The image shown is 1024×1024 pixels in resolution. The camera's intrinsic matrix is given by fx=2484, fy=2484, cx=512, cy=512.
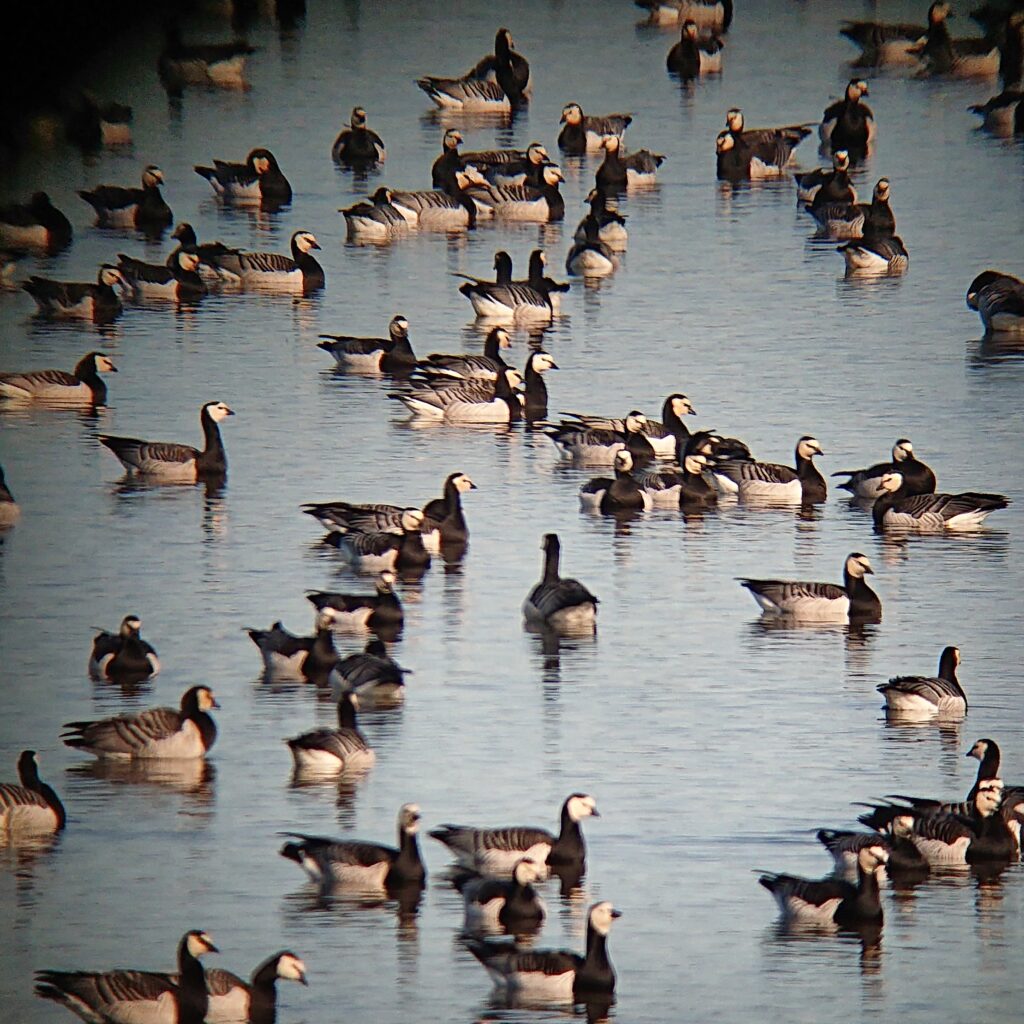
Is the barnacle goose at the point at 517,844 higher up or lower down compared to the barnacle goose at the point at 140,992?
higher up

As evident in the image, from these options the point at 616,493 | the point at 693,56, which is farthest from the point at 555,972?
the point at 693,56

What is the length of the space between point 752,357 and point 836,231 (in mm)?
8006

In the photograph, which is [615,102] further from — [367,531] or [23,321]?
[367,531]

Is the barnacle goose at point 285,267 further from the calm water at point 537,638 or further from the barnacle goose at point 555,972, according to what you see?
the barnacle goose at point 555,972

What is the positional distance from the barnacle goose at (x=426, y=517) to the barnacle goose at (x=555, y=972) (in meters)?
8.66

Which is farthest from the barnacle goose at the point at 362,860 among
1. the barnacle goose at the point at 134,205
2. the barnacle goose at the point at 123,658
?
the barnacle goose at the point at 134,205

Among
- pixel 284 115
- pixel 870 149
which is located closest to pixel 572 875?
pixel 870 149

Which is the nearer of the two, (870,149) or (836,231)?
(836,231)

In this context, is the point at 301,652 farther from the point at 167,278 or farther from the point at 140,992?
the point at 167,278

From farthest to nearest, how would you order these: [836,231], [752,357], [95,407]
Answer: [836,231] < [752,357] < [95,407]

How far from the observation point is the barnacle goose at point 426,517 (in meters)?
21.5

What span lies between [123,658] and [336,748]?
2442 mm

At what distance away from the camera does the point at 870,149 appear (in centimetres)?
4300

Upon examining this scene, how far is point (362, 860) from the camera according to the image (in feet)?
47.0
